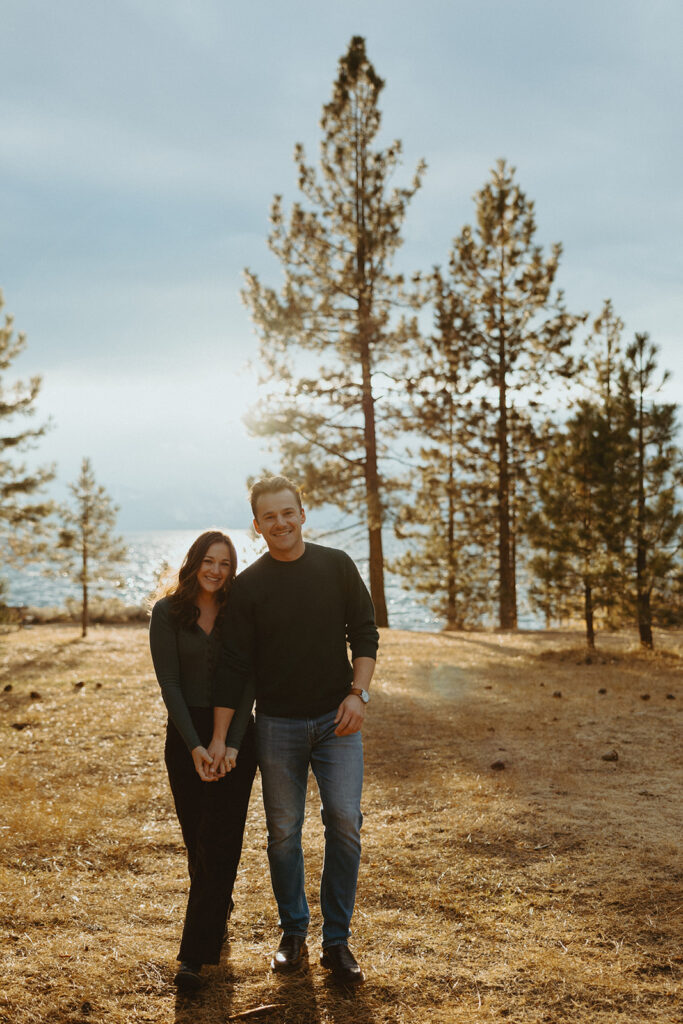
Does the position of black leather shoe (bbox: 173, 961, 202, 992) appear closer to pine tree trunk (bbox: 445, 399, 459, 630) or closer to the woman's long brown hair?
the woman's long brown hair

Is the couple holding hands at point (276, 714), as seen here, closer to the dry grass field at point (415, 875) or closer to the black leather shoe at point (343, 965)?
the black leather shoe at point (343, 965)

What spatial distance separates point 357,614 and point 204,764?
1.12 metres

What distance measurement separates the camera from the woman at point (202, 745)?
3.61m

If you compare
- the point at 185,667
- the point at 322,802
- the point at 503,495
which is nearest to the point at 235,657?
the point at 185,667

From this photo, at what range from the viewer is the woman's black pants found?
3.59 meters

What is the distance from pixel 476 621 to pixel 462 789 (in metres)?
25.8

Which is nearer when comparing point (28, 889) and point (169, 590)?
point (169, 590)

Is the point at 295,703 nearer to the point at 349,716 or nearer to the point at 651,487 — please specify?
the point at 349,716

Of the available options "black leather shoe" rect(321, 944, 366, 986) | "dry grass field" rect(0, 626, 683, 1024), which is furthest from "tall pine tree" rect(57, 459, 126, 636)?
"black leather shoe" rect(321, 944, 366, 986)

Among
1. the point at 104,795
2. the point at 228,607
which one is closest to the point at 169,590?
the point at 228,607

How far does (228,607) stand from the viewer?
12.4 ft

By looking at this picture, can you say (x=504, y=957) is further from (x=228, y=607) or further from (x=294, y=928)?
(x=228, y=607)

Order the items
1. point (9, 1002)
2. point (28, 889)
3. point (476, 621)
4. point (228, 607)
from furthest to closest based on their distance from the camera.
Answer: point (476, 621), point (28, 889), point (228, 607), point (9, 1002)

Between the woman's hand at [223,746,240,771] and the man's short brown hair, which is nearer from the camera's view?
the woman's hand at [223,746,240,771]
